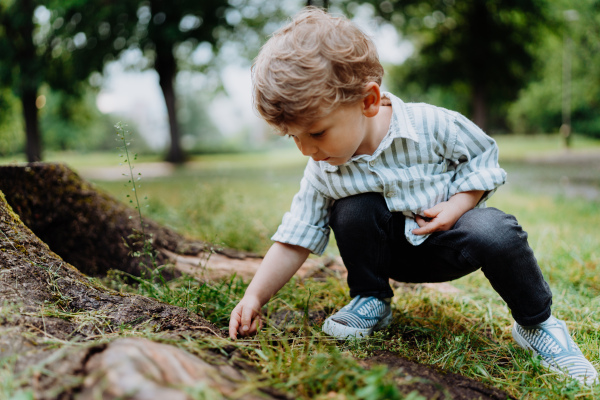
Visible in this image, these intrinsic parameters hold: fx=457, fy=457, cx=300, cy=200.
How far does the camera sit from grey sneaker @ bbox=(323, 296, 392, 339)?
66.2 inches

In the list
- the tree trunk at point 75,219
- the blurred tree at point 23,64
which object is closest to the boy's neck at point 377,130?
the tree trunk at point 75,219

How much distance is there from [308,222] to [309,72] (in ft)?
2.06

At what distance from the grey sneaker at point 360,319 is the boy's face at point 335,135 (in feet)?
1.94

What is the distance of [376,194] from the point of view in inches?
71.9

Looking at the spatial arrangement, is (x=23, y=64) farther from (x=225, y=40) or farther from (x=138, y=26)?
(x=225, y=40)

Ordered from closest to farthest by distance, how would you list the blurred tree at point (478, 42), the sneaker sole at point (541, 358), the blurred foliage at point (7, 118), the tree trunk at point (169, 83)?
the sneaker sole at point (541, 358), the blurred tree at point (478, 42), the blurred foliage at point (7, 118), the tree trunk at point (169, 83)

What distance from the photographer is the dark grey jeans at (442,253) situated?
5.09 feet

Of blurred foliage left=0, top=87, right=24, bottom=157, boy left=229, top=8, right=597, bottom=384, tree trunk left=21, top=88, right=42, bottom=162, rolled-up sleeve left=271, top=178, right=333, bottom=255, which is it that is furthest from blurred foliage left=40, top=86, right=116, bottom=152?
boy left=229, top=8, right=597, bottom=384

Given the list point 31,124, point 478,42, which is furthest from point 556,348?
point 478,42

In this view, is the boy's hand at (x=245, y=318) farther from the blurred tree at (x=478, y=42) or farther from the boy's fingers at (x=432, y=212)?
the blurred tree at (x=478, y=42)

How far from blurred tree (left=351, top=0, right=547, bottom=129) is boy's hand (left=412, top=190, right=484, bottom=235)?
40.8ft

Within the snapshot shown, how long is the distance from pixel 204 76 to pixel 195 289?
50.4 ft

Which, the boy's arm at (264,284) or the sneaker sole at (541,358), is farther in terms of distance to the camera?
the boy's arm at (264,284)

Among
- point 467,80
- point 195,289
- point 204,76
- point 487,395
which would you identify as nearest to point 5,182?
point 195,289
